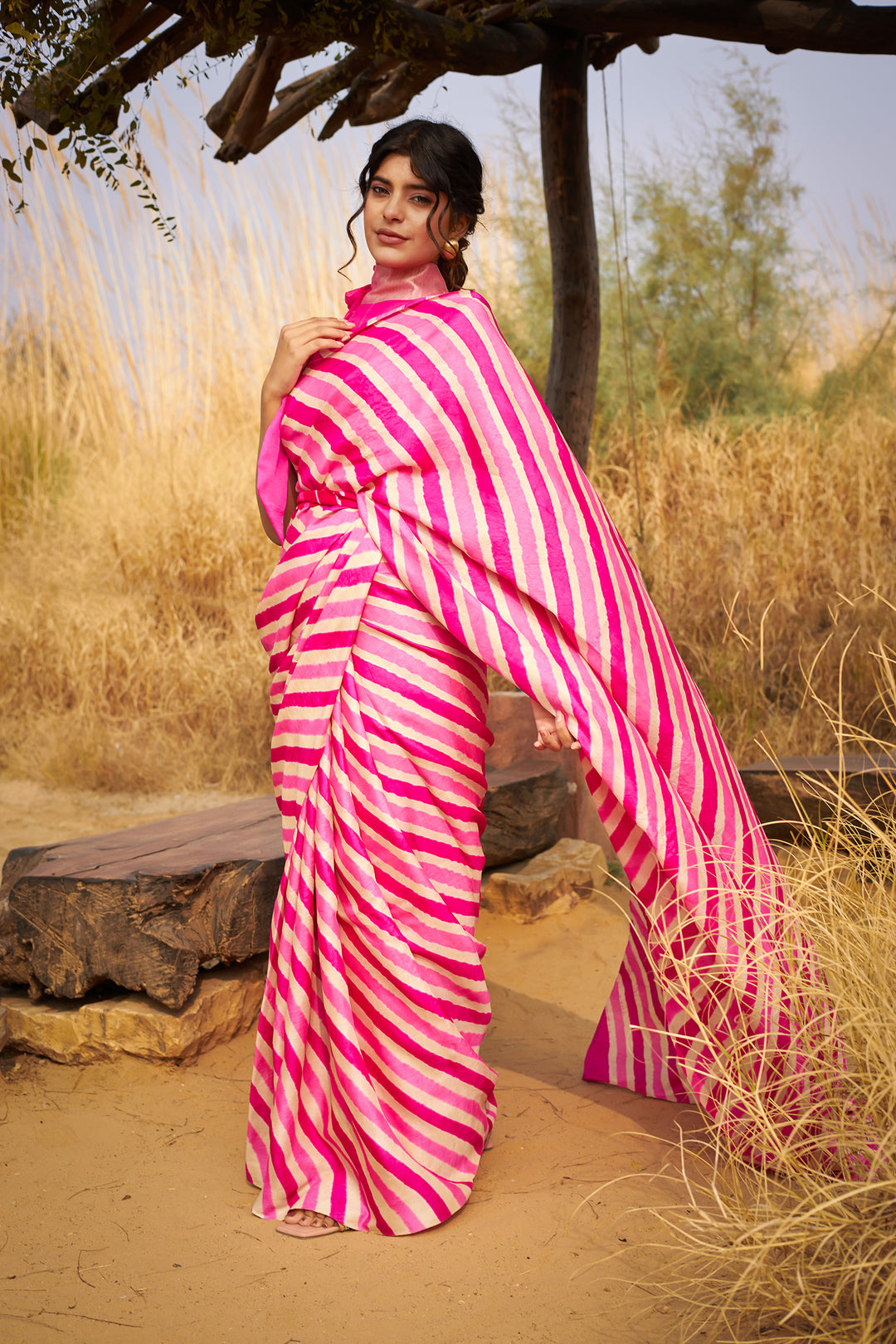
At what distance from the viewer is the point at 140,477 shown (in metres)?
6.99

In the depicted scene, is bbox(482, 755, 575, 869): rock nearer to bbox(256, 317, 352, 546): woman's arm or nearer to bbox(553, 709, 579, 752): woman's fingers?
bbox(553, 709, 579, 752): woman's fingers

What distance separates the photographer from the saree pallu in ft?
6.36

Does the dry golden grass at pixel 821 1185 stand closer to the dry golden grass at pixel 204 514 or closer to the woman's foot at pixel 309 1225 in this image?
the woman's foot at pixel 309 1225

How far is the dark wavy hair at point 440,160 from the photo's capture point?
206 cm

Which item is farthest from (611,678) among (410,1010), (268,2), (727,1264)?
(268,2)

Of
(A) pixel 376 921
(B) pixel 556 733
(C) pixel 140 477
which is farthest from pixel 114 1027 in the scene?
(C) pixel 140 477

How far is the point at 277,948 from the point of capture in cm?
204

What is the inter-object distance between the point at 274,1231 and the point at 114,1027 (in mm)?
834

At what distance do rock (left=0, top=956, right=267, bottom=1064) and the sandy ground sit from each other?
0.13 ft

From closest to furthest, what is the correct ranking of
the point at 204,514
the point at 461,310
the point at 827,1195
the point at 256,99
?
the point at 827,1195 → the point at 461,310 → the point at 256,99 → the point at 204,514

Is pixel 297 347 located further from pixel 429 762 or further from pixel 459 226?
pixel 429 762

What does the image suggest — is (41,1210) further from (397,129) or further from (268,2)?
(268,2)

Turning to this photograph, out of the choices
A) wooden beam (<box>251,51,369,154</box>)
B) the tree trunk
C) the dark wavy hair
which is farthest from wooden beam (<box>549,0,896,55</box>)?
the dark wavy hair

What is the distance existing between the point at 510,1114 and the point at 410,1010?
0.63 metres
